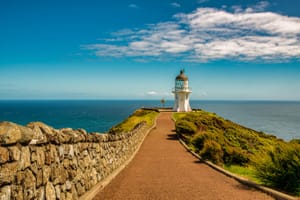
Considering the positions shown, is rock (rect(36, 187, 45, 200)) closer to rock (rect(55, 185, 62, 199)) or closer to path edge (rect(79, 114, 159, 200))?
rock (rect(55, 185, 62, 199))

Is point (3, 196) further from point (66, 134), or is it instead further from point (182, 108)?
point (182, 108)

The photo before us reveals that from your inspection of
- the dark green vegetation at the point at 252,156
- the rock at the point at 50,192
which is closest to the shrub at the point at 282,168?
the dark green vegetation at the point at 252,156

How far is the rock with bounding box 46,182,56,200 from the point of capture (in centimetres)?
502

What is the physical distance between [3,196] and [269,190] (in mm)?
6661

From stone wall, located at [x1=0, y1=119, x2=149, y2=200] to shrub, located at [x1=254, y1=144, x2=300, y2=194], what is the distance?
5142 mm

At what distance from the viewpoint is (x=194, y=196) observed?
25.2 ft

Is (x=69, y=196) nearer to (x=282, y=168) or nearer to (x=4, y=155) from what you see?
(x=4, y=155)

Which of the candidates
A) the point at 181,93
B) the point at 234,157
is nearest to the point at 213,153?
the point at 234,157

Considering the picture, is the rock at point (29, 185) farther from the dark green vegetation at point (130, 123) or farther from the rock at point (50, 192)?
the dark green vegetation at point (130, 123)

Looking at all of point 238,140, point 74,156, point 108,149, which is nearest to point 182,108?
point 238,140

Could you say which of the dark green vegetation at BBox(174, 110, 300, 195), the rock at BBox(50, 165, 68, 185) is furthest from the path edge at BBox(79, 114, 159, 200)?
the dark green vegetation at BBox(174, 110, 300, 195)

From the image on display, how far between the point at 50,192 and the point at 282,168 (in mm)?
6492

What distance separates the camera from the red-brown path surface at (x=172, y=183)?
767 centimetres

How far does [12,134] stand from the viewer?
12.9 feet
